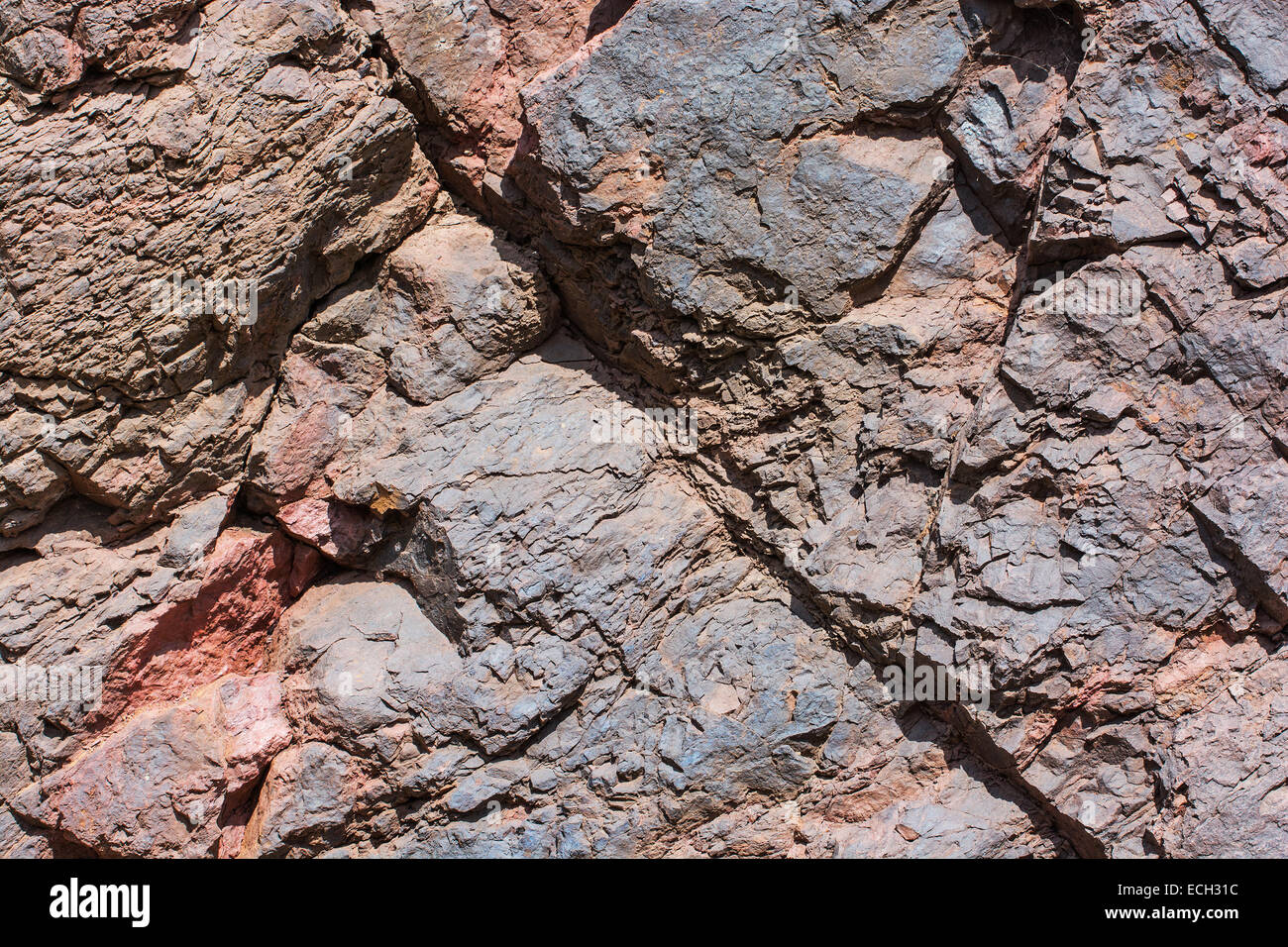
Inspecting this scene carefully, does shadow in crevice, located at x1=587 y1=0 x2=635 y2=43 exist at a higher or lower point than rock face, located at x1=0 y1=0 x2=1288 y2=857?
higher

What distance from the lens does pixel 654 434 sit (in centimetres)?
496

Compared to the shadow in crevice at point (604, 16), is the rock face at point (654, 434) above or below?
below

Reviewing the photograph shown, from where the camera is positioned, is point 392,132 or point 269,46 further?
point 392,132

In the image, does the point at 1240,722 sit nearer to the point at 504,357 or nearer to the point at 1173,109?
the point at 1173,109

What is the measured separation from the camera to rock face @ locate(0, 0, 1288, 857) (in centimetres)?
427

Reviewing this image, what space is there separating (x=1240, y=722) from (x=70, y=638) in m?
5.27

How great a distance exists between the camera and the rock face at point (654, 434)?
14.0ft

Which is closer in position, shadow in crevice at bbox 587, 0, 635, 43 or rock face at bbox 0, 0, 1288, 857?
rock face at bbox 0, 0, 1288, 857

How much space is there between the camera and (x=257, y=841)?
4.45 m

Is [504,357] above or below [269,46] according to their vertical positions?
below

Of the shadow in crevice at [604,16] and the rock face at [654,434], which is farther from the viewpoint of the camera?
the shadow in crevice at [604,16]

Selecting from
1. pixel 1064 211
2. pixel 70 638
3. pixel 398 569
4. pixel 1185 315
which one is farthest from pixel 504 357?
pixel 1185 315

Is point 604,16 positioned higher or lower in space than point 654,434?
higher
